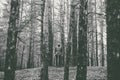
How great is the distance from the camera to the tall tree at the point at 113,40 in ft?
13.8

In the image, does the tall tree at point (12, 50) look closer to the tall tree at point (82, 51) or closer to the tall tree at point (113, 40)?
the tall tree at point (82, 51)

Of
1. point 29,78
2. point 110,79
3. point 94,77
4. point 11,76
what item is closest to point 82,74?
point 11,76

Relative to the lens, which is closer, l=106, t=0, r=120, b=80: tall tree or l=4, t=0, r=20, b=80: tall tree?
l=106, t=0, r=120, b=80: tall tree

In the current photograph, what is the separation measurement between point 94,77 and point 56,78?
3.89m

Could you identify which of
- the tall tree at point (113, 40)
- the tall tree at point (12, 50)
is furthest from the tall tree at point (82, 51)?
the tall tree at point (113, 40)

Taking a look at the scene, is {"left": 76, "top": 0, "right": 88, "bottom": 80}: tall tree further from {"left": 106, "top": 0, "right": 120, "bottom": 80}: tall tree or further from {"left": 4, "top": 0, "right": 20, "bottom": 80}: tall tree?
{"left": 106, "top": 0, "right": 120, "bottom": 80}: tall tree

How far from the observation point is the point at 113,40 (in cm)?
431

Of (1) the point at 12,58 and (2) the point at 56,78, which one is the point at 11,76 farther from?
(2) the point at 56,78

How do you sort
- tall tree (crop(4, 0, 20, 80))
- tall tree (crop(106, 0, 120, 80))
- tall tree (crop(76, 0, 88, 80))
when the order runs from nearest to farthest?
tall tree (crop(106, 0, 120, 80)) → tall tree (crop(4, 0, 20, 80)) → tall tree (crop(76, 0, 88, 80))

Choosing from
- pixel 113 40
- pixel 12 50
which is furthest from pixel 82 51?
pixel 113 40

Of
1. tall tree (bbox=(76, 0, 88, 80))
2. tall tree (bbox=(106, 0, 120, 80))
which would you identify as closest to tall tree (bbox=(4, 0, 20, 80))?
tall tree (bbox=(76, 0, 88, 80))

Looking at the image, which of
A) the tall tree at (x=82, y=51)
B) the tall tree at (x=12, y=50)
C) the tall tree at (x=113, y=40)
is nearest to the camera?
the tall tree at (x=113, y=40)

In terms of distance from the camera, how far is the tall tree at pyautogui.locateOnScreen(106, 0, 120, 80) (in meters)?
4.20

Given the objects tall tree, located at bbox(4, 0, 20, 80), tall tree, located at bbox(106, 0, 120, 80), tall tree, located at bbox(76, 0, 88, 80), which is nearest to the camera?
tall tree, located at bbox(106, 0, 120, 80)
